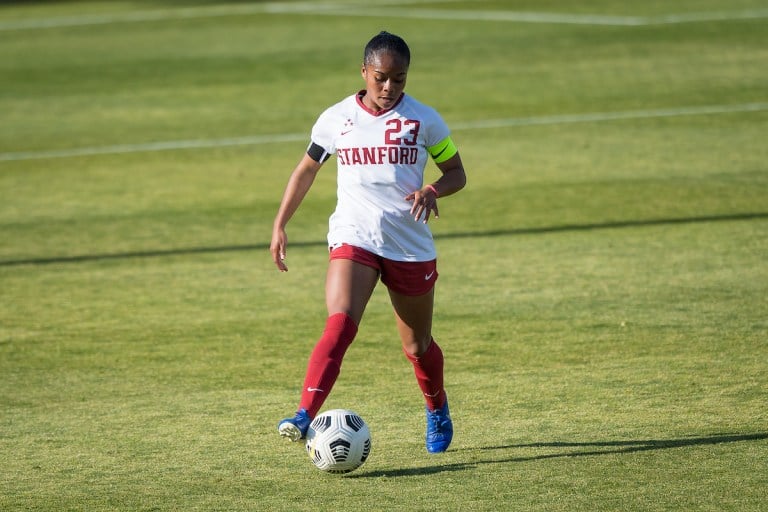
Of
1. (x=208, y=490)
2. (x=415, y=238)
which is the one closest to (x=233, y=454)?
(x=208, y=490)

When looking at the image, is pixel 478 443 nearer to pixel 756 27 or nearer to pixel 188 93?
pixel 188 93

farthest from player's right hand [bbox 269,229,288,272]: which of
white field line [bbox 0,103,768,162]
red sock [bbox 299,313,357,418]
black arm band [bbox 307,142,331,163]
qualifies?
white field line [bbox 0,103,768,162]

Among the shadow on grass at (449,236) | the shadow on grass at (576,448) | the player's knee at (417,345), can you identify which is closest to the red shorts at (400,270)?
the player's knee at (417,345)

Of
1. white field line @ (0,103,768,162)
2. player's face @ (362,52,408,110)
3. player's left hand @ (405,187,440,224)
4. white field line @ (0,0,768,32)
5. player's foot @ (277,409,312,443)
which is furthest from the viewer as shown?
white field line @ (0,0,768,32)

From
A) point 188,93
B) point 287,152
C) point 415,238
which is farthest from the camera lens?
point 188,93

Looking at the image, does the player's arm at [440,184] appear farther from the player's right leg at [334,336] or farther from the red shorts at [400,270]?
the player's right leg at [334,336]

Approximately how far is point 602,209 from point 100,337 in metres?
5.60

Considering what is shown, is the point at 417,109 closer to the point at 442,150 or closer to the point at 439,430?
the point at 442,150

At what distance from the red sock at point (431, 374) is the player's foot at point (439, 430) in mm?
36

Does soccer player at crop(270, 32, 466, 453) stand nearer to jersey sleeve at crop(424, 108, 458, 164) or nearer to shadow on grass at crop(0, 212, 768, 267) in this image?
jersey sleeve at crop(424, 108, 458, 164)

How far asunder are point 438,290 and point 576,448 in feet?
12.2

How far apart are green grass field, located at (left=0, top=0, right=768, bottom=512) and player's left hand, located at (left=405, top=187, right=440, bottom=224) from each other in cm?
130

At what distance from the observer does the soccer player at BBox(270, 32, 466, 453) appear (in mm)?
6406

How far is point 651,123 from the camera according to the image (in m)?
17.0
